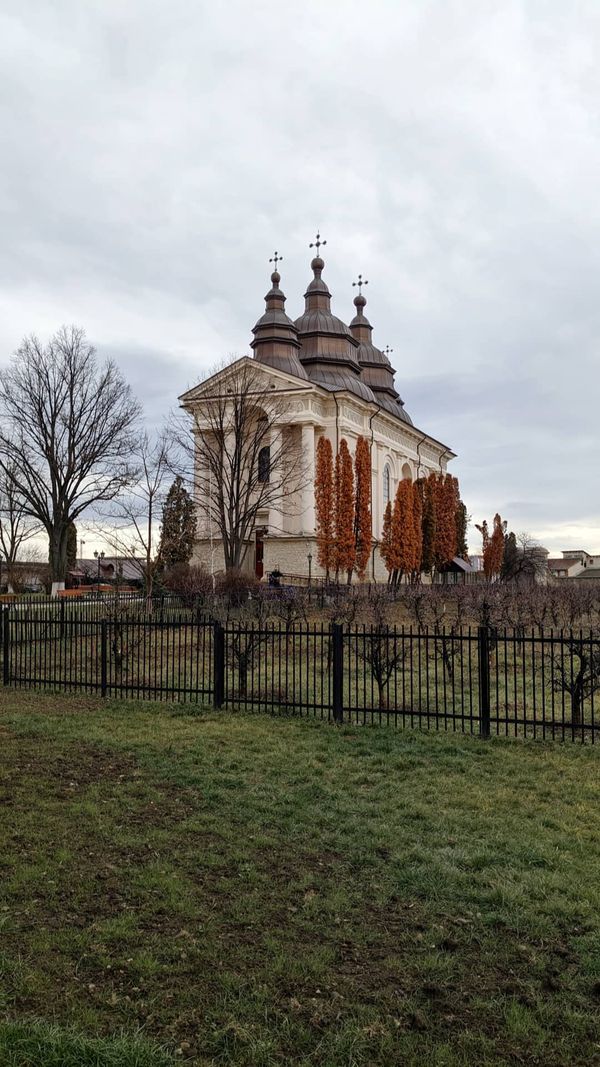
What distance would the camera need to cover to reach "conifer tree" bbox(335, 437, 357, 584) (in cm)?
3684

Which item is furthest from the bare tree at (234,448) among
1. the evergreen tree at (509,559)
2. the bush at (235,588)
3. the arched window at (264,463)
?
the evergreen tree at (509,559)

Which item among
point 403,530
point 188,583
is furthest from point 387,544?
point 188,583

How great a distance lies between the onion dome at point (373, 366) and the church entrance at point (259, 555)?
18546 millimetres

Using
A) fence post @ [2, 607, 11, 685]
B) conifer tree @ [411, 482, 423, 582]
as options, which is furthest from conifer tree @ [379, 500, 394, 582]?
fence post @ [2, 607, 11, 685]

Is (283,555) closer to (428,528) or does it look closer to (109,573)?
(428,528)

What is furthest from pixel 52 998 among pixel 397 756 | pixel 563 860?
pixel 397 756

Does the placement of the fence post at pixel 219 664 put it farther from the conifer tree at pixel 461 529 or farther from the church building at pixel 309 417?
the conifer tree at pixel 461 529

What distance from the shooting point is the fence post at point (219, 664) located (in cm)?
973

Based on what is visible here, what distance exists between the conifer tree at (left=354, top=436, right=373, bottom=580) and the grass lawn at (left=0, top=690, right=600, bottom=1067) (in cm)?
3131

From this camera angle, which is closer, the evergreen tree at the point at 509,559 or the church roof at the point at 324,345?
the church roof at the point at 324,345

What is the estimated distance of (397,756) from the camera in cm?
751

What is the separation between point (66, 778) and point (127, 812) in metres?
1.18

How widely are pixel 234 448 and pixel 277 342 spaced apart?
572 inches

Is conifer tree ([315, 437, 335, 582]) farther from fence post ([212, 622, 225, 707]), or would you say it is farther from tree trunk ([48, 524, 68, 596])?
fence post ([212, 622, 225, 707])
